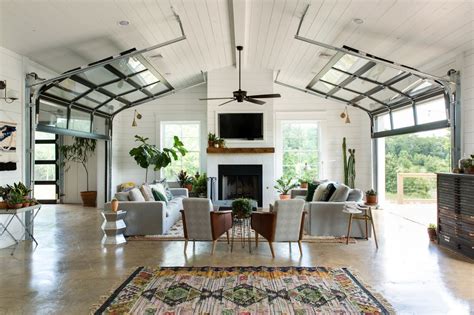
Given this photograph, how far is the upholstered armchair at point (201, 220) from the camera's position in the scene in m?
4.38

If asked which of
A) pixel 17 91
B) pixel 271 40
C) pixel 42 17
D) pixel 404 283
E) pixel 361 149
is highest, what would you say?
pixel 271 40

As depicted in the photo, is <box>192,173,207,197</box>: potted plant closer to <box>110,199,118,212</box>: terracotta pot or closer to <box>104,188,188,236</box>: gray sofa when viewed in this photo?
<box>104,188,188,236</box>: gray sofa

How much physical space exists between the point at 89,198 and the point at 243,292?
724 centimetres

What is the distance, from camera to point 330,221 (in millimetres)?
5227

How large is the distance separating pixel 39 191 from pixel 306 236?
8.38 metres

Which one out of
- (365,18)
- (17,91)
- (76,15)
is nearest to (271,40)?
(365,18)

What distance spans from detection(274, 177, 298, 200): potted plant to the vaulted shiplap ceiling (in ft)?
11.0

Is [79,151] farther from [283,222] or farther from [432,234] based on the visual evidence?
[432,234]

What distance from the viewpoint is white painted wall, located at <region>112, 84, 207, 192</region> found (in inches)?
371

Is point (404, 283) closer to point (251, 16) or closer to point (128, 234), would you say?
point (128, 234)

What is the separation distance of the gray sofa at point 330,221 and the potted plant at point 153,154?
4.72 metres

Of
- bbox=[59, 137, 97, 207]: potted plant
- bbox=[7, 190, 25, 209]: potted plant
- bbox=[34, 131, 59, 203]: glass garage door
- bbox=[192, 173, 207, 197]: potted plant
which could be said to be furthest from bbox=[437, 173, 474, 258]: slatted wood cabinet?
bbox=[34, 131, 59, 203]: glass garage door

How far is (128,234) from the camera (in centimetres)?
540

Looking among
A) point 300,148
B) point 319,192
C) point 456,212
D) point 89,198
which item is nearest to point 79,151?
point 89,198
